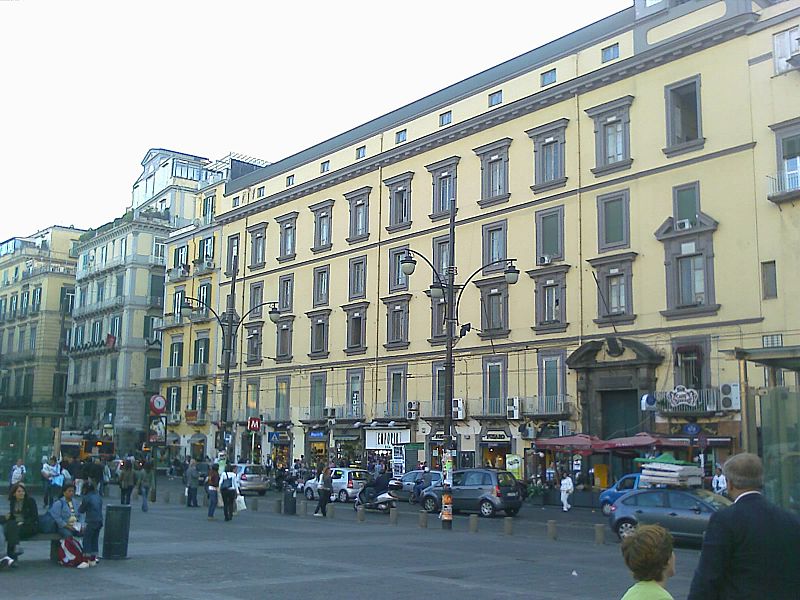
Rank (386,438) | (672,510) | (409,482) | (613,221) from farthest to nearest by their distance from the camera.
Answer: (386,438), (409,482), (613,221), (672,510)

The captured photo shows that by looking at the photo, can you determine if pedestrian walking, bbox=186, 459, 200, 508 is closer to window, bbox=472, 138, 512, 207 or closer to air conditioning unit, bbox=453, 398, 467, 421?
air conditioning unit, bbox=453, 398, 467, 421

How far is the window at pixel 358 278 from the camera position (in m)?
53.1

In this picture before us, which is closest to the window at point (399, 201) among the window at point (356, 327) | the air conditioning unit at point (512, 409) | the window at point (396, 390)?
Answer: the window at point (356, 327)

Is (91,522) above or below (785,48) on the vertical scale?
below

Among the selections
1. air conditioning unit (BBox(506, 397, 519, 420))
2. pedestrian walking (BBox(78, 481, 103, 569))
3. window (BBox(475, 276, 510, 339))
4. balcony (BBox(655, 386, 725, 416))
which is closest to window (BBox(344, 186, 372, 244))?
window (BBox(475, 276, 510, 339))

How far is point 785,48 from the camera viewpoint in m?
34.0

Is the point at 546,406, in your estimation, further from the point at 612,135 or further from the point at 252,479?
the point at 252,479

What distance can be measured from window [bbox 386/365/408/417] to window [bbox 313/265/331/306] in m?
7.76

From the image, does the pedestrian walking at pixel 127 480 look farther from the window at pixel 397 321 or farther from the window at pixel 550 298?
the window at pixel 397 321

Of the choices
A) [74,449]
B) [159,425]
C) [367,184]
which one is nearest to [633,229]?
[367,184]

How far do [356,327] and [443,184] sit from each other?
10.3m

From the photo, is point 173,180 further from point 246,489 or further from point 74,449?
point 246,489

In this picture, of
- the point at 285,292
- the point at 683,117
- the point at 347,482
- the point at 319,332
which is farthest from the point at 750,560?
the point at 285,292

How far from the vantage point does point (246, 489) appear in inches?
1722
